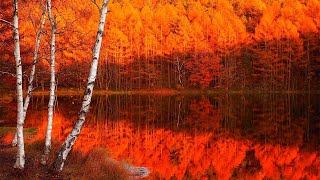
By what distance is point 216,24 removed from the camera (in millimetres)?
65625

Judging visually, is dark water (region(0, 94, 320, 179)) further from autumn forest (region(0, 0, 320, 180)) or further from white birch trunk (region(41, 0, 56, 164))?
white birch trunk (region(41, 0, 56, 164))

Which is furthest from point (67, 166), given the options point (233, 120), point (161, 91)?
point (161, 91)

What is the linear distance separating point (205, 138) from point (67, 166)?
1170 cm

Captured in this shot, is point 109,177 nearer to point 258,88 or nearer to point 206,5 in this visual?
point 258,88

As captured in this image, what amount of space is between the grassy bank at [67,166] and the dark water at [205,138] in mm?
2188

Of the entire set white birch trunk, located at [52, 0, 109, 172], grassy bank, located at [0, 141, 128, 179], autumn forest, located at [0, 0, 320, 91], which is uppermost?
autumn forest, located at [0, 0, 320, 91]

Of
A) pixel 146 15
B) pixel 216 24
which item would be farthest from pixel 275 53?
pixel 146 15

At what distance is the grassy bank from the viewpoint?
10.8m

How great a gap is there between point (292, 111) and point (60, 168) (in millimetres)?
28192

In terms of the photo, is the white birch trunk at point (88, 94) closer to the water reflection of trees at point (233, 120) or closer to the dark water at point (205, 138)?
the dark water at point (205, 138)

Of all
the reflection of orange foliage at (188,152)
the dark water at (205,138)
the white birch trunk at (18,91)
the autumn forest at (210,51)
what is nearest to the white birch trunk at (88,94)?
the white birch trunk at (18,91)

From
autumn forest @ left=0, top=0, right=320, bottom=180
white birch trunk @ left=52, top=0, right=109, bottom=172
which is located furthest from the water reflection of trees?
white birch trunk @ left=52, top=0, right=109, bottom=172

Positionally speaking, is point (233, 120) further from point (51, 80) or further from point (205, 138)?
point (51, 80)

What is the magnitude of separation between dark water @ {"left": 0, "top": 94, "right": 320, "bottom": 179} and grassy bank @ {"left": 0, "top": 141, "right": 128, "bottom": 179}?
86.1 inches
